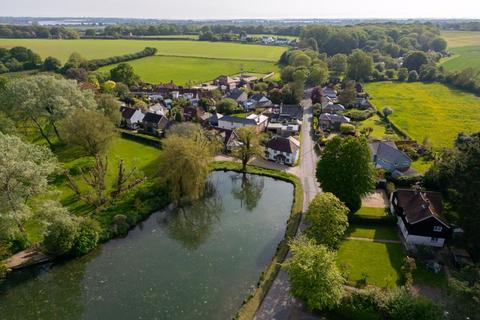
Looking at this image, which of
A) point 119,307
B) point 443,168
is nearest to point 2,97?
point 119,307

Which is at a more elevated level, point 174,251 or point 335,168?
point 335,168

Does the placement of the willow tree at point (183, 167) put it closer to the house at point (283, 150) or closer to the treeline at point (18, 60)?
the house at point (283, 150)

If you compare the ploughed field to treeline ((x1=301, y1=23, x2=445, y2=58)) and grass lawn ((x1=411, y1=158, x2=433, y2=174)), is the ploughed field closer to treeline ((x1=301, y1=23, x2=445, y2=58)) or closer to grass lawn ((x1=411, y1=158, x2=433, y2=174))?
treeline ((x1=301, y1=23, x2=445, y2=58))

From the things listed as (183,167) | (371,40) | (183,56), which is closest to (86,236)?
(183,167)

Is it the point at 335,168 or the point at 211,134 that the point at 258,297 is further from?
the point at 211,134

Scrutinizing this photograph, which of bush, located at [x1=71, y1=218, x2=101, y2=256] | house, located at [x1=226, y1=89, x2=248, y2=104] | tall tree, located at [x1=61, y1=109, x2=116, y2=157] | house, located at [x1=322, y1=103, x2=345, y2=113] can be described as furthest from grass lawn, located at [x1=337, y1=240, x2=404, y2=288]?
house, located at [x1=226, y1=89, x2=248, y2=104]

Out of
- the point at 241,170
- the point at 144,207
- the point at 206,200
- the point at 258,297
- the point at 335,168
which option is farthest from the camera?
the point at 241,170
